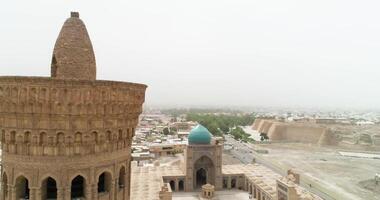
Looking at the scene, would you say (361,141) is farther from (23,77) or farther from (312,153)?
(23,77)

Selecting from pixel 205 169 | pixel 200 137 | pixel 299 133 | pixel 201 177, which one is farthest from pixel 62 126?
pixel 299 133

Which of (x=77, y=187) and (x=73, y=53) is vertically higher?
(x=73, y=53)

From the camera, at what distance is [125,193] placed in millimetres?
6422

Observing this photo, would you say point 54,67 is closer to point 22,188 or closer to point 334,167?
point 22,188

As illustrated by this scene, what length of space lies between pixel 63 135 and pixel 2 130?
3.86ft

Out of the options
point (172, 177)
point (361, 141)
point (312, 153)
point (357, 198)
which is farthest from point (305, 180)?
point (361, 141)

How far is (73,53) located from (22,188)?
102 inches

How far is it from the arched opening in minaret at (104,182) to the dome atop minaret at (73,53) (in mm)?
1864

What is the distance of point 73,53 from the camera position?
5.96m

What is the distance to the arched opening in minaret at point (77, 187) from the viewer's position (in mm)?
5841

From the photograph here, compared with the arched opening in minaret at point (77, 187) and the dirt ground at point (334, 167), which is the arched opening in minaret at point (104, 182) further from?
the dirt ground at point (334, 167)

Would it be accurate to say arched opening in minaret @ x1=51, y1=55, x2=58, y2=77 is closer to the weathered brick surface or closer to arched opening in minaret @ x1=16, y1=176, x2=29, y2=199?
the weathered brick surface

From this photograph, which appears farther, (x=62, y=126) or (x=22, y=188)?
(x=22, y=188)

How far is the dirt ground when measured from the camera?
33875 millimetres
